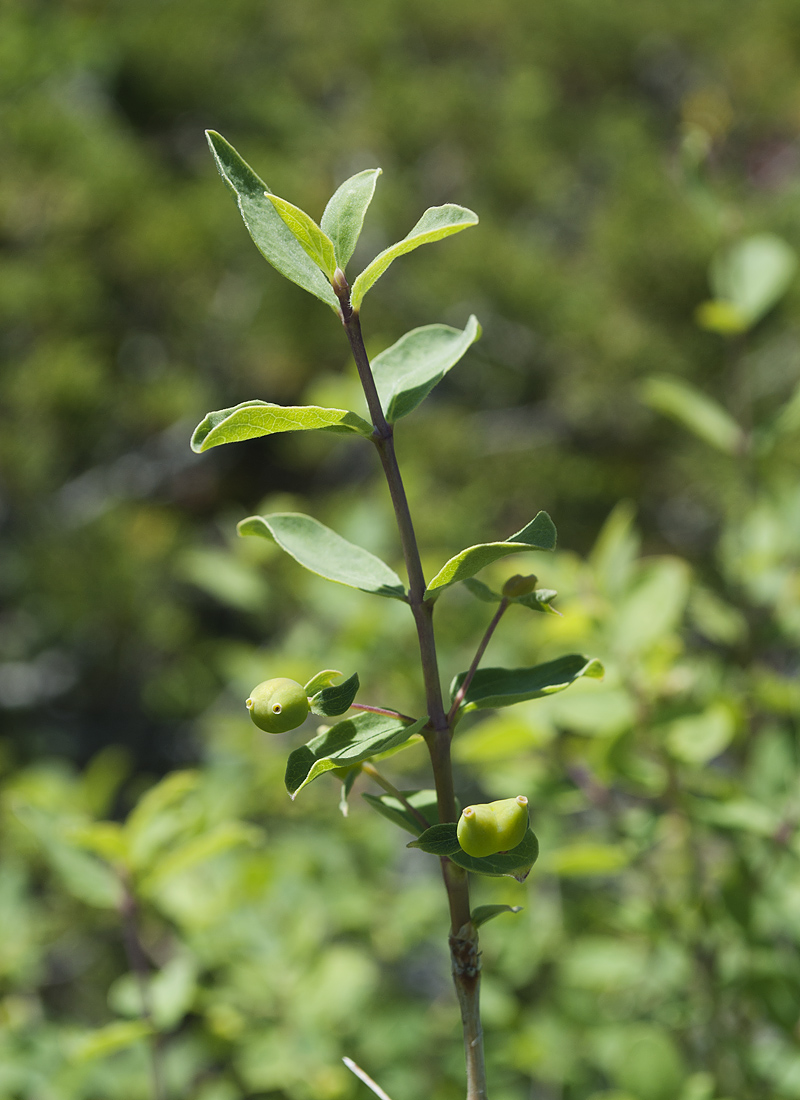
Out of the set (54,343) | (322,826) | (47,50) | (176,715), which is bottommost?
(176,715)

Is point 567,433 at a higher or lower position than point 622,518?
lower

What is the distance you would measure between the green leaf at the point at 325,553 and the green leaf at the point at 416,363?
5 centimetres

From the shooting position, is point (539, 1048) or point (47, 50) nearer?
point (539, 1048)

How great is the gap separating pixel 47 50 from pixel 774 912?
1.91 meters

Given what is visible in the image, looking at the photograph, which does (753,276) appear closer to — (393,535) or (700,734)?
(700,734)

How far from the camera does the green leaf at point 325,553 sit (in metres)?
0.29

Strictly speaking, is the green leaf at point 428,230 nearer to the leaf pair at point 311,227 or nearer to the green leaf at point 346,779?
the leaf pair at point 311,227

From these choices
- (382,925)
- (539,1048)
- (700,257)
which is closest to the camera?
(539,1048)

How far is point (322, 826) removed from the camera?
3.22ft

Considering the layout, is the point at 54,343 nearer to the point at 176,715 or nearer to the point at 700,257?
the point at 176,715

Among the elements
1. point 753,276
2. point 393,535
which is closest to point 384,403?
point 753,276

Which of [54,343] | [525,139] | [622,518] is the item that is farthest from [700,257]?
[622,518]

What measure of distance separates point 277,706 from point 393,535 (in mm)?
862

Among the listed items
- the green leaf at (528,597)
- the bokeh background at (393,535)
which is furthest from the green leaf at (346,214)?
the bokeh background at (393,535)
